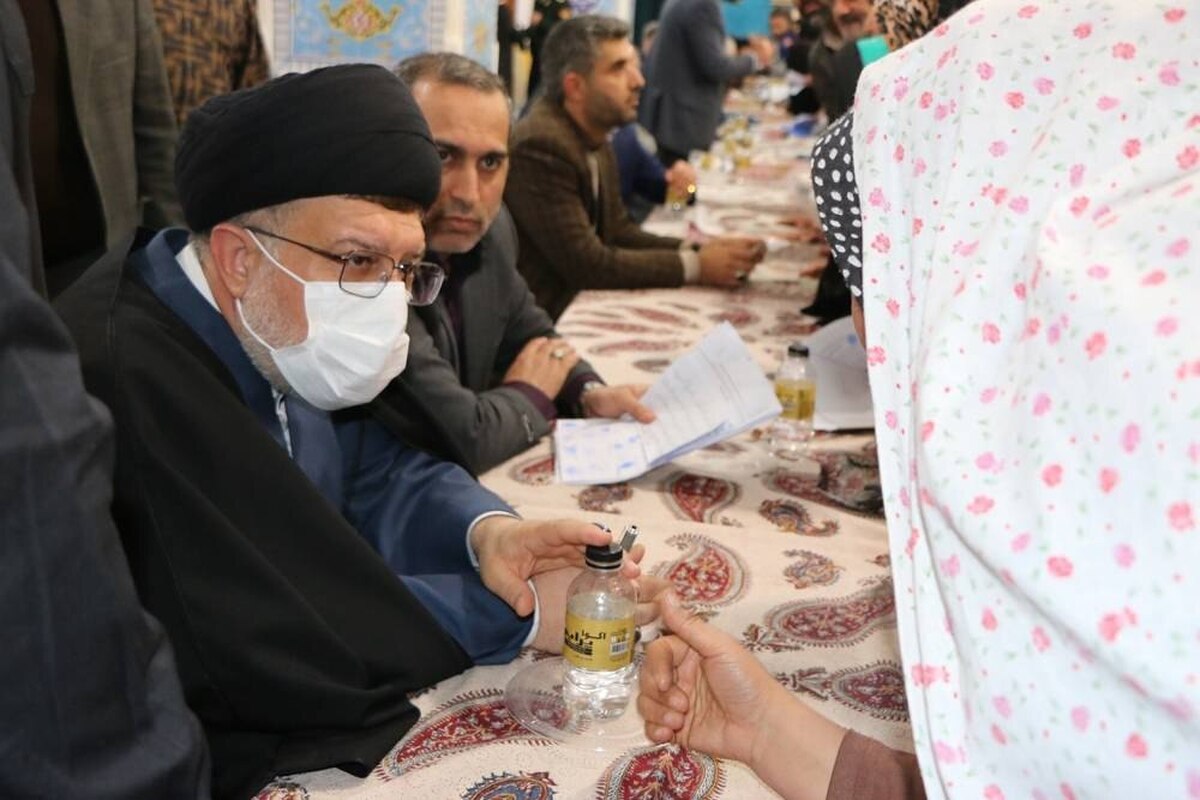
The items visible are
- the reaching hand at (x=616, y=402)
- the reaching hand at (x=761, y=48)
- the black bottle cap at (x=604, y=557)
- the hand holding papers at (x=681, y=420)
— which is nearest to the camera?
the black bottle cap at (x=604, y=557)

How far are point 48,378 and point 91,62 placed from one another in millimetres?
1890

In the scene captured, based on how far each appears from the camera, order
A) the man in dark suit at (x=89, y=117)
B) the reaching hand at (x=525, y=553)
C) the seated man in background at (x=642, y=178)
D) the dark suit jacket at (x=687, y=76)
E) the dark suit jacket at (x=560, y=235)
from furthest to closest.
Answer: the dark suit jacket at (x=687, y=76) → the seated man in background at (x=642, y=178) → the dark suit jacket at (x=560, y=235) → the man in dark suit at (x=89, y=117) → the reaching hand at (x=525, y=553)

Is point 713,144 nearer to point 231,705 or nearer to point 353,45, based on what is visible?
point 353,45

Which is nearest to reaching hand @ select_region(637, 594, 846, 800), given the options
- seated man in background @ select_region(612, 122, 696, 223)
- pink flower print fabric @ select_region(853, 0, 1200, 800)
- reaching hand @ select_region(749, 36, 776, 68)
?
pink flower print fabric @ select_region(853, 0, 1200, 800)

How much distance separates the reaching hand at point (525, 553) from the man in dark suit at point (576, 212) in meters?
1.81

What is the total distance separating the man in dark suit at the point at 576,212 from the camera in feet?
10.5

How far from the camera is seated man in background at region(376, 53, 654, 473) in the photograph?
1927mm

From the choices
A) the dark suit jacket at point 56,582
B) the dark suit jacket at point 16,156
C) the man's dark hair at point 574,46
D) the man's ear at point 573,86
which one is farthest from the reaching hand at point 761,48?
the dark suit jacket at point 56,582

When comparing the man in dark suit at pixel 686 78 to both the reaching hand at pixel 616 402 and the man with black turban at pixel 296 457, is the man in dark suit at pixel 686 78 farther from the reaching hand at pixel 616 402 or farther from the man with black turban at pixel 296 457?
the man with black turban at pixel 296 457

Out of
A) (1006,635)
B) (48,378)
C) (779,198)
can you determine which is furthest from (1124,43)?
(779,198)

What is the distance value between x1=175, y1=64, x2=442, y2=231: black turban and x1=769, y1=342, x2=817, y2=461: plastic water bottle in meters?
0.83

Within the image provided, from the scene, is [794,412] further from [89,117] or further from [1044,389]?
[89,117]

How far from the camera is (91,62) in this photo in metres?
2.34

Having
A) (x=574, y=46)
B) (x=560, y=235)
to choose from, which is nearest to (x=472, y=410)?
(x=560, y=235)
